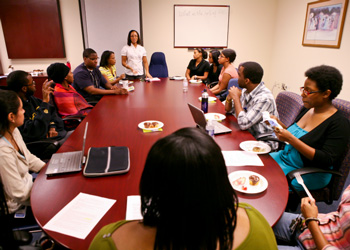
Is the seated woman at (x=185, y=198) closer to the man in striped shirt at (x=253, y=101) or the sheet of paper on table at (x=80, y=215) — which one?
the sheet of paper on table at (x=80, y=215)

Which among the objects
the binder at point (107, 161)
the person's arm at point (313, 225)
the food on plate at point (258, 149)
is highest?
the binder at point (107, 161)

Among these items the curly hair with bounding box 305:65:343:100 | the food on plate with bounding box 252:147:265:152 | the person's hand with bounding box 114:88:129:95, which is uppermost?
the curly hair with bounding box 305:65:343:100

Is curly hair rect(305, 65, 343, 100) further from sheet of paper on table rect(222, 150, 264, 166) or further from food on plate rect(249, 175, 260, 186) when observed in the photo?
food on plate rect(249, 175, 260, 186)

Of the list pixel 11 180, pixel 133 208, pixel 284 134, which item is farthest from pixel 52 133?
pixel 284 134

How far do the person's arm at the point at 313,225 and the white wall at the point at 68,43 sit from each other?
216 inches

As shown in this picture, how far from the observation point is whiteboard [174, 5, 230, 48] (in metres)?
5.57

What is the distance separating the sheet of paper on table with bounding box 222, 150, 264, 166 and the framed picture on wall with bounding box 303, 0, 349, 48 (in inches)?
125

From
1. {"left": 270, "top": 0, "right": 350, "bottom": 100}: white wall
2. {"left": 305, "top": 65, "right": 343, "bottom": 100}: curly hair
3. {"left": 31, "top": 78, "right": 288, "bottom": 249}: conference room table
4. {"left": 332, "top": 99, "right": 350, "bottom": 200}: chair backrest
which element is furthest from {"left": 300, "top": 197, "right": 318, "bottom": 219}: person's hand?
{"left": 270, "top": 0, "right": 350, "bottom": 100}: white wall

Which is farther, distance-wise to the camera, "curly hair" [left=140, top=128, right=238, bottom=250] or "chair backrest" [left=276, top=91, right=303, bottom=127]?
"chair backrest" [left=276, top=91, right=303, bottom=127]

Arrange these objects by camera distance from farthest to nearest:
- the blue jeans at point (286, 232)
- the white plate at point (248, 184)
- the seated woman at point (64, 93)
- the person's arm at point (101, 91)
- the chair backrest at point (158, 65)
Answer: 1. the chair backrest at point (158, 65)
2. the person's arm at point (101, 91)
3. the seated woman at point (64, 93)
4. the blue jeans at point (286, 232)
5. the white plate at point (248, 184)

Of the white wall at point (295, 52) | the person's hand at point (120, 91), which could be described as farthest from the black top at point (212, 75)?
the person's hand at point (120, 91)

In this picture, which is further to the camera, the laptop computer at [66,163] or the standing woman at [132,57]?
the standing woman at [132,57]

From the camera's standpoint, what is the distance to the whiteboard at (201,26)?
5566 mm

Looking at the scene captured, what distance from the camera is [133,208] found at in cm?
111
